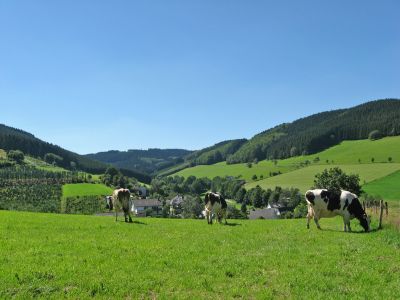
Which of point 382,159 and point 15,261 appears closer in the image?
point 15,261

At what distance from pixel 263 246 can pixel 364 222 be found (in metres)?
10.8

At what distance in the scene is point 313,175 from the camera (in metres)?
180

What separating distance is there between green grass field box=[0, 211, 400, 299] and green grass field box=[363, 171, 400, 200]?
285 feet

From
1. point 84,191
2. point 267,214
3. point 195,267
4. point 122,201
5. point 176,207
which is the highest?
point 122,201

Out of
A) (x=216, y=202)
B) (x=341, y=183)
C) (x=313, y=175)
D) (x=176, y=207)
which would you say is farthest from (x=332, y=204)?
(x=313, y=175)

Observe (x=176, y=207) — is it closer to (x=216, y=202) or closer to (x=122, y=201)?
(x=216, y=202)

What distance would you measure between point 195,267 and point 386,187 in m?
111

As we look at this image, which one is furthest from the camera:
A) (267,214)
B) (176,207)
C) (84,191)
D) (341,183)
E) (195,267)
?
(84,191)

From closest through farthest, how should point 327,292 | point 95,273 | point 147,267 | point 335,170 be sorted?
point 327,292 < point 95,273 < point 147,267 < point 335,170

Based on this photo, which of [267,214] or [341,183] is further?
[267,214]

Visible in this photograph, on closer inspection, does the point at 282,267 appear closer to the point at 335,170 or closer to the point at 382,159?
the point at 335,170

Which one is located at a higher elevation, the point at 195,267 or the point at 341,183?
the point at 341,183

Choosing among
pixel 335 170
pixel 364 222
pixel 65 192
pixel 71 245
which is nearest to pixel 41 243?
pixel 71 245

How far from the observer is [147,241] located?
19547 millimetres
